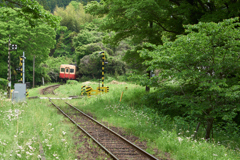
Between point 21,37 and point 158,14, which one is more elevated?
point 21,37

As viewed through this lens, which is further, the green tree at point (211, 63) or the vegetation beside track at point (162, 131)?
the green tree at point (211, 63)

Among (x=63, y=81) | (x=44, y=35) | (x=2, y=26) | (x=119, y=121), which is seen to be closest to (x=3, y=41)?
(x=2, y=26)

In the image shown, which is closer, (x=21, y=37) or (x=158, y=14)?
(x=158, y=14)

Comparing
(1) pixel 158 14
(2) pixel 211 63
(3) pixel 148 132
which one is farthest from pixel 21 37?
(2) pixel 211 63

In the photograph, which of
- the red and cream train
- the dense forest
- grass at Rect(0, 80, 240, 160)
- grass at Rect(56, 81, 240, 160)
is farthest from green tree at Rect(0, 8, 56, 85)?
grass at Rect(0, 80, 240, 160)

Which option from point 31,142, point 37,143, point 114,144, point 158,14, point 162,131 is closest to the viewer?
point 31,142

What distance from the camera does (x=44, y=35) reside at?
31.9 metres

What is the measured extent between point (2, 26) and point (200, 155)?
2988 cm

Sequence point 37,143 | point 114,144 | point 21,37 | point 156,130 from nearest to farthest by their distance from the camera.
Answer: point 37,143
point 114,144
point 156,130
point 21,37

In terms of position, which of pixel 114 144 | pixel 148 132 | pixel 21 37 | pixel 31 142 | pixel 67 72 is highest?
pixel 21 37

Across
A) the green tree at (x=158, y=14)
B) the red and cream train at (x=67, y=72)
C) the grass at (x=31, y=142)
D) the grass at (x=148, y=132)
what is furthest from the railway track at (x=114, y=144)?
the red and cream train at (x=67, y=72)

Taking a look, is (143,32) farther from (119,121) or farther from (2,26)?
(2,26)

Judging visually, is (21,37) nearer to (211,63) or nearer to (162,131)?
(162,131)

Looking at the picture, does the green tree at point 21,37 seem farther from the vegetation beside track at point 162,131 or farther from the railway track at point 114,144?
the railway track at point 114,144
